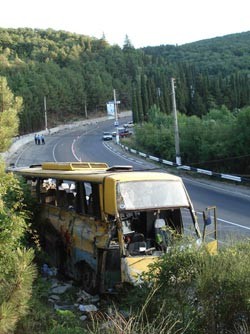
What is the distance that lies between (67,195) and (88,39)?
178 m

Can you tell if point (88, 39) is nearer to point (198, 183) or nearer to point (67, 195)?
point (198, 183)

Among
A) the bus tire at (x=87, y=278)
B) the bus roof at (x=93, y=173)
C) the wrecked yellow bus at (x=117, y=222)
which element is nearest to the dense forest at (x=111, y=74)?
the bus roof at (x=93, y=173)

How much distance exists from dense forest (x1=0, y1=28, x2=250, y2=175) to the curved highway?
4.29 metres

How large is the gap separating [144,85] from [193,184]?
221 feet

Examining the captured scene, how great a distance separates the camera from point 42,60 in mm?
149875

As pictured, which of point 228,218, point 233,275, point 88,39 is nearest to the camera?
point 233,275

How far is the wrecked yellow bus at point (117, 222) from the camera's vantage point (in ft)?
33.0

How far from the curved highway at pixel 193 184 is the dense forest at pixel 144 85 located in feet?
14.1

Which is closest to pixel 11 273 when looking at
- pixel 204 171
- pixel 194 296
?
pixel 194 296

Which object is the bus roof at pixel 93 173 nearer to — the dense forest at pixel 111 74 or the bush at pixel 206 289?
the bush at pixel 206 289

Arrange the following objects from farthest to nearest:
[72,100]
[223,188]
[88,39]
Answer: [88,39]
[72,100]
[223,188]

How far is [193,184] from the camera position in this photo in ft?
107

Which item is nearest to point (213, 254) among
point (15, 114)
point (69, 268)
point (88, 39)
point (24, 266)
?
point (24, 266)

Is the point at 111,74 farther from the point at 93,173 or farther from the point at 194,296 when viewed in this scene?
the point at 194,296
